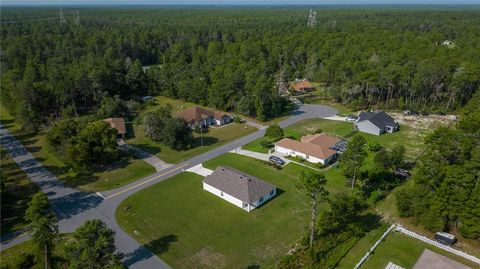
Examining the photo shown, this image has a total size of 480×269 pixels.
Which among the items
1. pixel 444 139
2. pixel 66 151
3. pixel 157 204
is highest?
pixel 444 139

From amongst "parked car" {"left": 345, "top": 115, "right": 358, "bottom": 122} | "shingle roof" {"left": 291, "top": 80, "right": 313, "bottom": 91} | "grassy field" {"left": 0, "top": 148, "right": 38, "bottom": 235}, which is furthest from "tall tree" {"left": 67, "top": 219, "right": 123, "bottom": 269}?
"shingle roof" {"left": 291, "top": 80, "right": 313, "bottom": 91}

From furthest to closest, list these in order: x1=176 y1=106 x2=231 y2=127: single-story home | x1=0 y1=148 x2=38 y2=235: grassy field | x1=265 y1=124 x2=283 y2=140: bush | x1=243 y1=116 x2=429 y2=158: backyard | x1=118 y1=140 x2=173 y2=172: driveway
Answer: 1. x1=176 y1=106 x2=231 y2=127: single-story home
2. x1=265 y1=124 x2=283 y2=140: bush
3. x1=243 y1=116 x2=429 y2=158: backyard
4. x1=118 y1=140 x2=173 y2=172: driveway
5. x1=0 y1=148 x2=38 y2=235: grassy field

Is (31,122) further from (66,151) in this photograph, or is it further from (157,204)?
(157,204)

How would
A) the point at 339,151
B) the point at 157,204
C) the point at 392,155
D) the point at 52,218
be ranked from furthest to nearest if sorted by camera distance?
the point at 339,151, the point at 392,155, the point at 157,204, the point at 52,218

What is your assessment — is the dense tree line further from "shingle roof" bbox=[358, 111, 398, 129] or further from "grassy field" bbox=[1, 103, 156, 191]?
"grassy field" bbox=[1, 103, 156, 191]

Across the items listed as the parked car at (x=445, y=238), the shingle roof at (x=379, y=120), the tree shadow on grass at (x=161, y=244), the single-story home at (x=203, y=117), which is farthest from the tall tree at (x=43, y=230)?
the shingle roof at (x=379, y=120)

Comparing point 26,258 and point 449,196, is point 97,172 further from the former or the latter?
point 449,196

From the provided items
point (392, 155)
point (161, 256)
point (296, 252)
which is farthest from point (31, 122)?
Result: point (392, 155)
